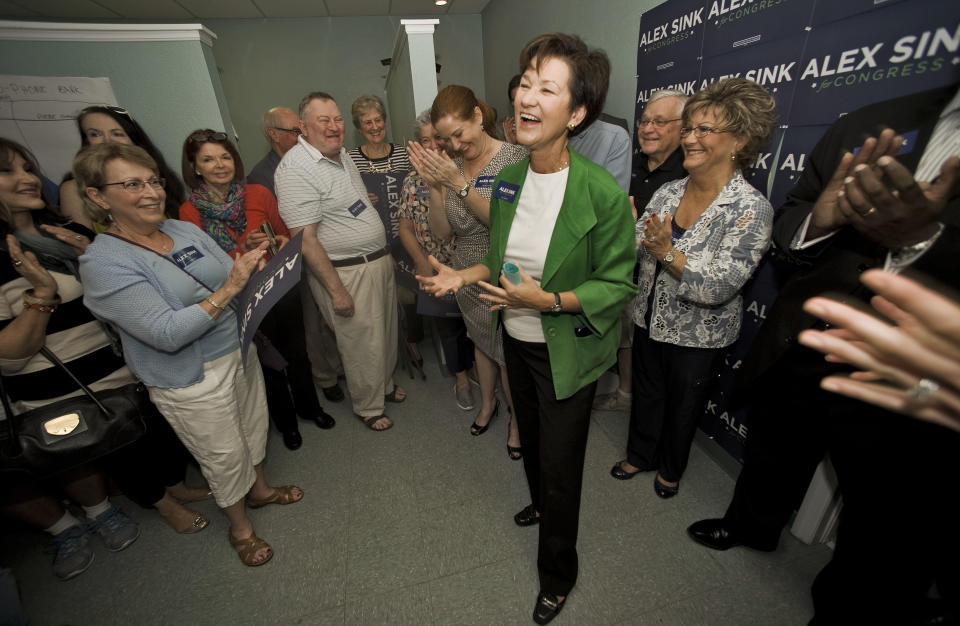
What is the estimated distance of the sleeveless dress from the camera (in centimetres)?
172

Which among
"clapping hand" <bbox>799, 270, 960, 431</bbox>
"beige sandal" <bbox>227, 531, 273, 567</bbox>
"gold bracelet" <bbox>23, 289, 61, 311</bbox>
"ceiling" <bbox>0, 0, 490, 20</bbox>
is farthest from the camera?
"ceiling" <bbox>0, 0, 490, 20</bbox>

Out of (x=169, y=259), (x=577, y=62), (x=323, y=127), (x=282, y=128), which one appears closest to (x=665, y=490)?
(x=577, y=62)

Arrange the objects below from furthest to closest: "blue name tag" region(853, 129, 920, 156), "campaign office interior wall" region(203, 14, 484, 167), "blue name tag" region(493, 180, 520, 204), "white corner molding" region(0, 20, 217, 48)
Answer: "campaign office interior wall" region(203, 14, 484, 167) → "white corner molding" region(0, 20, 217, 48) → "blue name tag" region(493, 180, 520, 204) → "blue name tag" region(853, 129, 920, 156)

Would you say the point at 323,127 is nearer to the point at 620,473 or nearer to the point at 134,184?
the point at 134,184

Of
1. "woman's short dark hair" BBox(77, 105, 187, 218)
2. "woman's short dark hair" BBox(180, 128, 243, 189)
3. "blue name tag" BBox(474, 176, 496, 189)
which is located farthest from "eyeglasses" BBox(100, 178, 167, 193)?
"blue name tag" BBox(474, 176, 496, 189)

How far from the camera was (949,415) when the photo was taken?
18.5 inches

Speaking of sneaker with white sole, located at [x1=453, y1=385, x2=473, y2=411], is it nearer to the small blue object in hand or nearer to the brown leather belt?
the brown leather belt

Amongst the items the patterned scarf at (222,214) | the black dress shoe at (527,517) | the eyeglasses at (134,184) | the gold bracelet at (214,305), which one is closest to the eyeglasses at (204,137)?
the patterned scarf at (222,214)

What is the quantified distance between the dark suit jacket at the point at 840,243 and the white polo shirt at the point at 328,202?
1.84 meters

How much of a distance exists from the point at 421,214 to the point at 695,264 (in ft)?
4.88

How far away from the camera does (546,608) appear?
145 centimetres

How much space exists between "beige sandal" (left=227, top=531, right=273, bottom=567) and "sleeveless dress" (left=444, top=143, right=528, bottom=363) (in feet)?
4.44

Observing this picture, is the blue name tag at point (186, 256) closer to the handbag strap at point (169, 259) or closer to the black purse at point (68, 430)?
the handbag strap at point (169, 259)

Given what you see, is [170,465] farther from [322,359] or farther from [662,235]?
[662,235]
